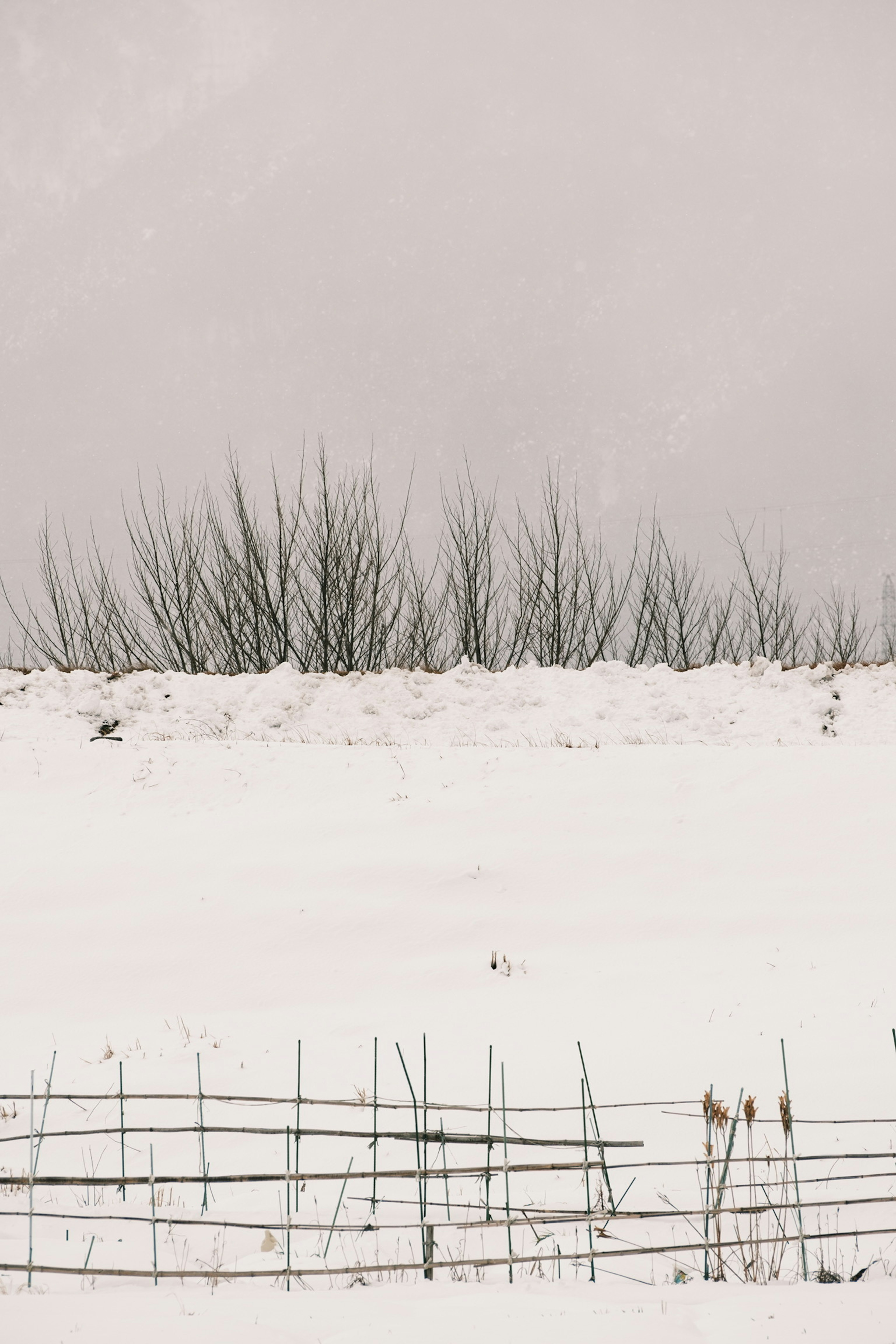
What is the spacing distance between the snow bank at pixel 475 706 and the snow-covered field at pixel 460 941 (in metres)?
0.07

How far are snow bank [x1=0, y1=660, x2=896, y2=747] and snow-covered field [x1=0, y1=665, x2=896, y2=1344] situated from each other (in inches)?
2.9

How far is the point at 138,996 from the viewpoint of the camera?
6.23 metres

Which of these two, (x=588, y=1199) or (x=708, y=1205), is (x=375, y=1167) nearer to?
(x=588, y=1199)

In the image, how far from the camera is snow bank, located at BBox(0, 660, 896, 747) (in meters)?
10.8

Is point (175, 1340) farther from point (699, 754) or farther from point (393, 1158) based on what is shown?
point (699, 754)

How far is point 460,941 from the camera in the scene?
6.60 meters

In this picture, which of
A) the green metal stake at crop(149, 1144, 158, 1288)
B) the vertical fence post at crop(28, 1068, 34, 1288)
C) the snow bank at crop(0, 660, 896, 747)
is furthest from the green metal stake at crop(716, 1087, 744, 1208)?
the snow bank at crop(0, 660, 896, 747)

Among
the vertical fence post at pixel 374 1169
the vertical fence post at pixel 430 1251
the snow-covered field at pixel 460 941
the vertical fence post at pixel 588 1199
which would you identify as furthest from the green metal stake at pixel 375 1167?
the vertical fence post at pixel 588 1199

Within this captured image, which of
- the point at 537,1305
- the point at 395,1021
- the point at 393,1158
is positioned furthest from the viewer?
the point at 395,1021

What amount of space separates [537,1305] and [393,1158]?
1556 millimetres

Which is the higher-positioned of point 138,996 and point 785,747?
point 785,747

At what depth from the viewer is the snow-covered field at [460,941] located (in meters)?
2.65

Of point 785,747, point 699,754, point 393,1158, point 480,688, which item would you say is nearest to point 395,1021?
point 393,1158

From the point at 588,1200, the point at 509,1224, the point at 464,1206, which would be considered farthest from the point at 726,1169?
the point at 464,1206
